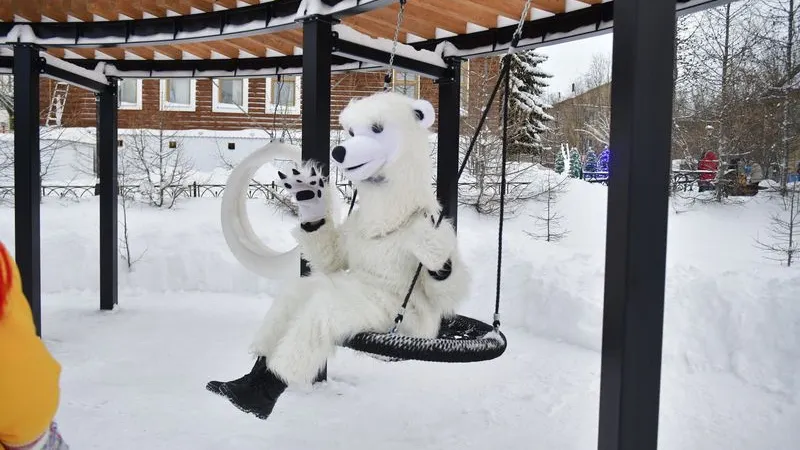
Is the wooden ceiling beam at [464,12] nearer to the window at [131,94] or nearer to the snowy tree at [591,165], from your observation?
the window at [131,94]

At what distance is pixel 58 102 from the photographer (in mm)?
16328

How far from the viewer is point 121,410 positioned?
413 centimetres

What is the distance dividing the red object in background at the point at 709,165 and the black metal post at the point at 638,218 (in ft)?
34.2

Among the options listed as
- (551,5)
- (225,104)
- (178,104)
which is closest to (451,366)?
(551,5)

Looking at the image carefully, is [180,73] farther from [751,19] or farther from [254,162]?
[751,19]

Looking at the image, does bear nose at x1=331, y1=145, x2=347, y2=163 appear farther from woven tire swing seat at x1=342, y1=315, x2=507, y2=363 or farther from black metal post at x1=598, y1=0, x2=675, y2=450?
black metal post at x1=598, y1=0, x2=675, y2=450

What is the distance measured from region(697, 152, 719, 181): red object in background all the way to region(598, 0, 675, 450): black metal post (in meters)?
10.4

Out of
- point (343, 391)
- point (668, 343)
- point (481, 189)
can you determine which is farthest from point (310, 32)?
point (481, 189)

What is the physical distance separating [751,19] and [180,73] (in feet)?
29.7

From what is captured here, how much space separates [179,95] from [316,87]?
47.4 feet

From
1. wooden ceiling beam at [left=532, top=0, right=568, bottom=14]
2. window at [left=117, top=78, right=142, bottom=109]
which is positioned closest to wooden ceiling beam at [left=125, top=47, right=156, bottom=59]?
wooden ceiling beam at [left=532, top=0, right=568, bottom=14]

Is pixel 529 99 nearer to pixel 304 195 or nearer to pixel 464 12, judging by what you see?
pixel 464 12

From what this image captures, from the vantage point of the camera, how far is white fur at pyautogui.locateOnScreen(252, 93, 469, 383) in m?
2.57

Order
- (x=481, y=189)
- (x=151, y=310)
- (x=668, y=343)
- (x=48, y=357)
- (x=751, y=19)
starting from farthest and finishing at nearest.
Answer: (x=481, y=189)
(x=751, y=19)
(x=151, y=310)
(x=668, y=343)
(x=48, y=357)
